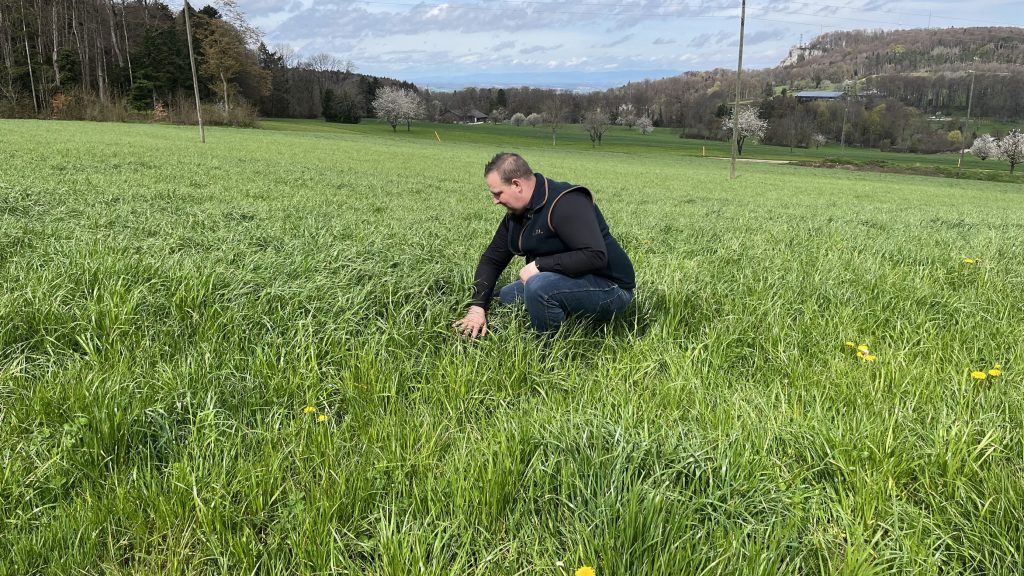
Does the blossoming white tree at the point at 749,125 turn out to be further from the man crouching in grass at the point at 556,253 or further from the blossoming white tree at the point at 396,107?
the man crouching in grass at the point at 556,253

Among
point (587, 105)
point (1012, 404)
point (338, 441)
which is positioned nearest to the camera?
point (338, 441)

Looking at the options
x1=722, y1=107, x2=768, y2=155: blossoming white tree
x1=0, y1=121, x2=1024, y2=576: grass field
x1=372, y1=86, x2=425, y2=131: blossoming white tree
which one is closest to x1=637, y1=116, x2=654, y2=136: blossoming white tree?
x1=722, y1=107, x2=768, y2=155: blossoming white tree

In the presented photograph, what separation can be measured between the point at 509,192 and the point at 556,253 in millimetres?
528

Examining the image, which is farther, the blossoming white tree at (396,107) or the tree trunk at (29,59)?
the blossoming white tree at (396,107)

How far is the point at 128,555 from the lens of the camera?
5.85 ft

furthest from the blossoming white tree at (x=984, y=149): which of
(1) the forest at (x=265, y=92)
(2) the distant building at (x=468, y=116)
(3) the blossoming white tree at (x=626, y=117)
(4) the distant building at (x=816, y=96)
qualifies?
(2) the distant building at (x=468, y=116)

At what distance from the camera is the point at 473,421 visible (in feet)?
8.38

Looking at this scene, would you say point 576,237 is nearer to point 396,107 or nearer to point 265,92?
point 265,92

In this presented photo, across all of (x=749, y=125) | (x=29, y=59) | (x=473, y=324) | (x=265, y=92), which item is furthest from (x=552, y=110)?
(x=473, y=324)

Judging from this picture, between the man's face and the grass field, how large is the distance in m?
0.77

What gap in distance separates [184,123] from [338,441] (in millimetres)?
66236

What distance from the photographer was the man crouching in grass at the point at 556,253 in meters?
3.63

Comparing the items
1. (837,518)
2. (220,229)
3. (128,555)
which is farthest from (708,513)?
(220,229)

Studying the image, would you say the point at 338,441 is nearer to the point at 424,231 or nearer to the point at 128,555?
the point at 128,555
